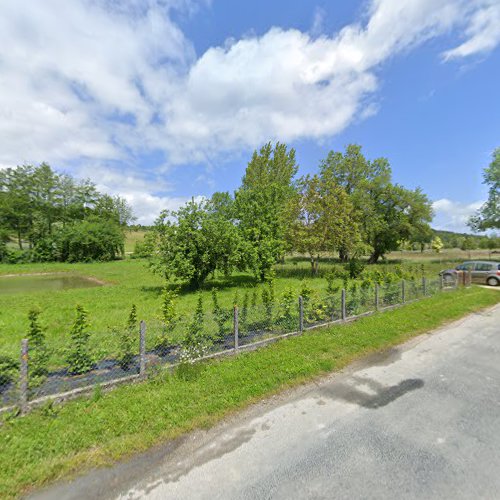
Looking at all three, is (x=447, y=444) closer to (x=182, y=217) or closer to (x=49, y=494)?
(x=49, y=494)

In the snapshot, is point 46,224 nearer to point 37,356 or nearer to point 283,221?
point 283,221

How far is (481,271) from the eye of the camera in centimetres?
1845

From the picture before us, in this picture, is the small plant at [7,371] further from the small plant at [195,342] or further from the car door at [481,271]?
the car door at [481,271]

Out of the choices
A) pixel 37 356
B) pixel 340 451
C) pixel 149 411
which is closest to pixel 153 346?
pixel 149 411

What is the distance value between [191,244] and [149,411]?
1133 cm

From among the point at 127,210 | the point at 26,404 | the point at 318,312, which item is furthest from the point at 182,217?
the point at 127,210

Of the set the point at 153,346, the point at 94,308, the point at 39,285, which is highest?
the point at 153,346

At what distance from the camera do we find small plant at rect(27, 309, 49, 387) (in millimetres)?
4230

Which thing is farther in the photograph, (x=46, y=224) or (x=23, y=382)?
(x=46, y=224)

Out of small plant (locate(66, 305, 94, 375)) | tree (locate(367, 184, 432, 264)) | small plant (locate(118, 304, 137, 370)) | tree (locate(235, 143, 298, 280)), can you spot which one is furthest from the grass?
tree (locate(367, 184, 432, 264))

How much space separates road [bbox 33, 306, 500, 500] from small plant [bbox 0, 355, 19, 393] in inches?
83.7

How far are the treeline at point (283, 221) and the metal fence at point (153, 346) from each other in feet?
26.3

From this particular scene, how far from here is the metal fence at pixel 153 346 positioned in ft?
13.4

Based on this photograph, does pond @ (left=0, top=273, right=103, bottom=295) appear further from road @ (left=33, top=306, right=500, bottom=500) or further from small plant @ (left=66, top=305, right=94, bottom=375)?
road @ (left=33, top=306, right=500, bottom=500)
